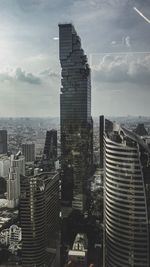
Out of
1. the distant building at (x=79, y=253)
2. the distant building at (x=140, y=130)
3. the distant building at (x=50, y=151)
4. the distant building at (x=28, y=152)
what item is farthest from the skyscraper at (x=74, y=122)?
the distant building at (x=140, y=130)

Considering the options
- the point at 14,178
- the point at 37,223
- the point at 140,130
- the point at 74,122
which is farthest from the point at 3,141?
the point at 140,130

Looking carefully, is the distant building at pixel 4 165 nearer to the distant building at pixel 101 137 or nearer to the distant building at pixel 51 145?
the distant building at pixel 51 145

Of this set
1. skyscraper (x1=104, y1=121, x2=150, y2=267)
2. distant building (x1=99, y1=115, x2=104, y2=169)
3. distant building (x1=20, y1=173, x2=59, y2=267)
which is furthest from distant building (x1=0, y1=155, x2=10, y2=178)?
skyscraper (x1=104, y1=121, x2=150, y2=267)

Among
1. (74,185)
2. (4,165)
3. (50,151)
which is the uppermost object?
(50,151)

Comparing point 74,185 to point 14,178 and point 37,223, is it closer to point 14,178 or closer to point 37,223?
point 14,178

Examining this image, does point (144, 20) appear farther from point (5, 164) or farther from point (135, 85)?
point (5, 164)

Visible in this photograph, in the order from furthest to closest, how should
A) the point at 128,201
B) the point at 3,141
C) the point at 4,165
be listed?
the point at 4,165 < the point at 3,141 < the point at 128,201

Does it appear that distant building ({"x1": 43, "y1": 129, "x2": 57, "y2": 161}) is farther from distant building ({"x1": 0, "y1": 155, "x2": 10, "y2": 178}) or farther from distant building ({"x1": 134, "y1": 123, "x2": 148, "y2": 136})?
distant building ({"x1": 134, "y1": 123, "x2": 148, "y2": 136})
